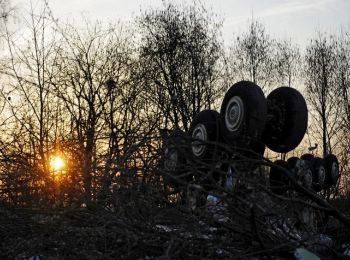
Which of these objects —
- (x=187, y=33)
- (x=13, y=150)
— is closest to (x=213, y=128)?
(x=13, y=150)

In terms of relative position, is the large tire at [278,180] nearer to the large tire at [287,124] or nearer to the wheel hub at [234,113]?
the wheel hub at [234,113]

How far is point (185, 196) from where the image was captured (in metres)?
3.77

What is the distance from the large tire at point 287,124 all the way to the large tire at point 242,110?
22.1 inches

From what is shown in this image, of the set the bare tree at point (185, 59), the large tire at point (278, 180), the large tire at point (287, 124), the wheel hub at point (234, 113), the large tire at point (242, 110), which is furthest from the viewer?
the bare tree at point (185, 59)

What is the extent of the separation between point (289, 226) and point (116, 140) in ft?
4.31

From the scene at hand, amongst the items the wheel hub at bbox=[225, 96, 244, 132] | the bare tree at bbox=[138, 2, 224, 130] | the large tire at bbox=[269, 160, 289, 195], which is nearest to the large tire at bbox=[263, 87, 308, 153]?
the wheel hub at bbox=[225, 96, 244, 132]

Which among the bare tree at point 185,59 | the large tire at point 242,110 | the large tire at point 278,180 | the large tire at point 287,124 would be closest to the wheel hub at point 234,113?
the large tire at point 242,110

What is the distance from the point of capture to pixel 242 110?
780cm

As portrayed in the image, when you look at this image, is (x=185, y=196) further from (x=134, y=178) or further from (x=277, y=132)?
(x=277, y=132)

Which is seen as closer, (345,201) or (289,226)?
(289,226)

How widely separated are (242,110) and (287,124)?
2.83ft

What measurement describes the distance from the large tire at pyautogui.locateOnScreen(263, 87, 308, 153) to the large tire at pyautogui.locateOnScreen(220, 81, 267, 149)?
1.84ft

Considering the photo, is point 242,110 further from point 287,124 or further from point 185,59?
point 185,59

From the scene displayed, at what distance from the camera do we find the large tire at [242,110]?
7.48 metres
